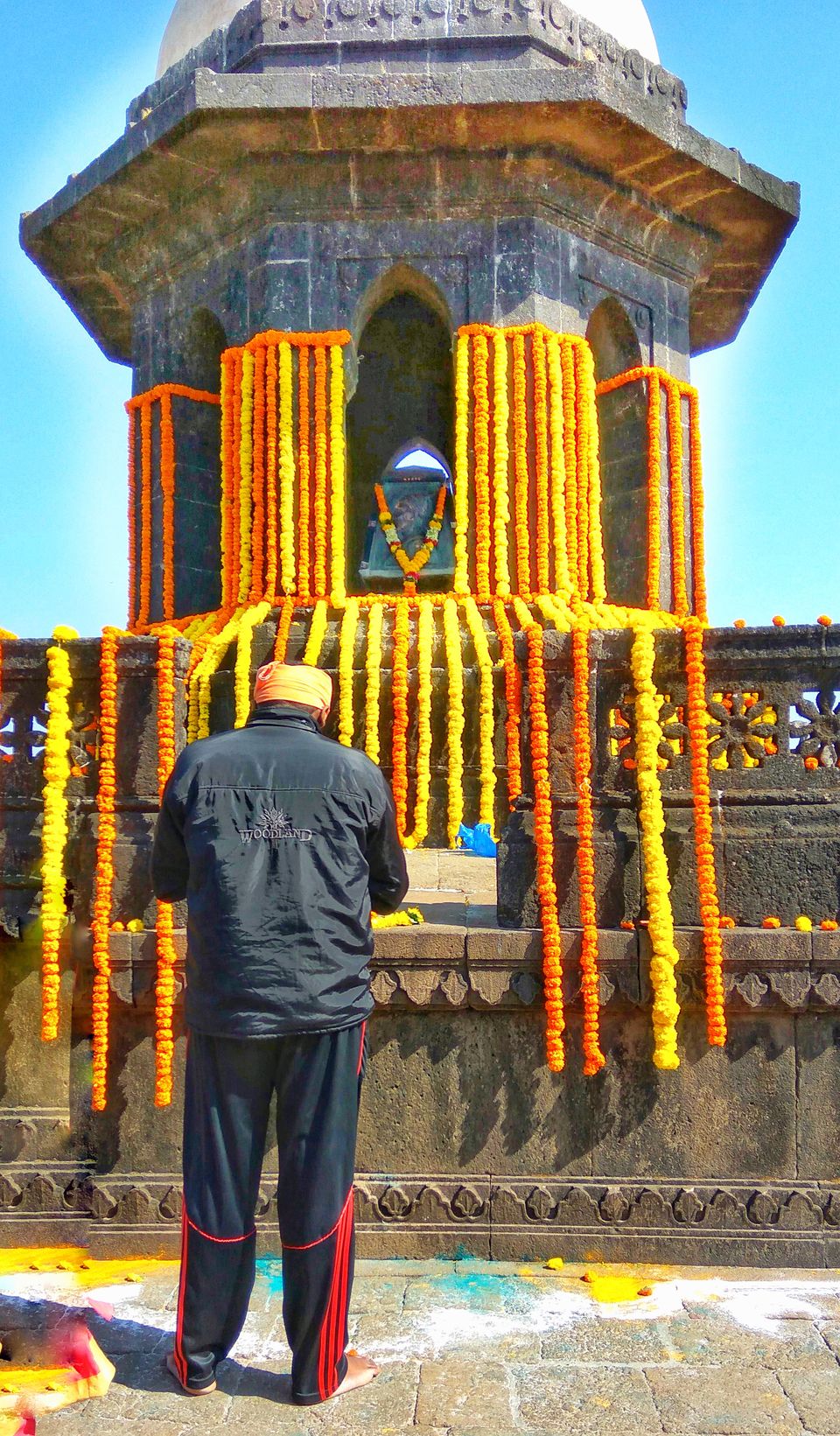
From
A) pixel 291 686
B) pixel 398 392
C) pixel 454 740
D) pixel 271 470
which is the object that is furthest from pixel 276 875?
pixel 398 392

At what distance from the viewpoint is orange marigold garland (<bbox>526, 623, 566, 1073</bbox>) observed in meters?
5.05

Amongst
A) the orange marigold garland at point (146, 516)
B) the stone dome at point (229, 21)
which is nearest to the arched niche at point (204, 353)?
the orange marigold garland at point (146, 516)

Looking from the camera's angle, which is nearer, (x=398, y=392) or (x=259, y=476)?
(x=259, y=476)

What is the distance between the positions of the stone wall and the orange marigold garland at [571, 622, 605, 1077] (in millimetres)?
67

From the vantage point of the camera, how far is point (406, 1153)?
201 inches

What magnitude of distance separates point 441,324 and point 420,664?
5.21 meters

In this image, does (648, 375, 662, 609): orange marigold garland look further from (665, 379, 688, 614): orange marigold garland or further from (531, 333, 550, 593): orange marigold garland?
(531, 333, 550, 593): orange marigold garland

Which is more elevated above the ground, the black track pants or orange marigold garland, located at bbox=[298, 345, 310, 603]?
orange marigold garland, located at bbox=[298, 345, 310, 603]

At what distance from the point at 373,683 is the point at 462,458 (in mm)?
2178

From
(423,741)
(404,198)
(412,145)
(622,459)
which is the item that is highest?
(412,145)

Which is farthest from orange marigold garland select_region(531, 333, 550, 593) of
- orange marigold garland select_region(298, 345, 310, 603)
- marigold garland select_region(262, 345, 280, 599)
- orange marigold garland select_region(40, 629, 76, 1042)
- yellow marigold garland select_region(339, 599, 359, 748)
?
orange marigold garland select_region(40, 629, 76, 1042)

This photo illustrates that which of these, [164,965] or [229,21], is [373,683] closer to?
[164,965]

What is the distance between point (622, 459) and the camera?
33.7 ft

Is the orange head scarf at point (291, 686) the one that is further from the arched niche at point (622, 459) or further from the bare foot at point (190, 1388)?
the arched niche at point (622, 459)
